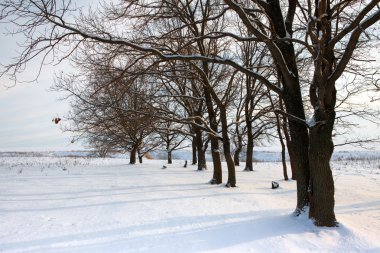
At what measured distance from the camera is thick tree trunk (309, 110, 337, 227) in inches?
257

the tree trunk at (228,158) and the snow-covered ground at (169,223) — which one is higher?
the tree trunk at (228,158)

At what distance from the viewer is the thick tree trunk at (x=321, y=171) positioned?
6533 mm

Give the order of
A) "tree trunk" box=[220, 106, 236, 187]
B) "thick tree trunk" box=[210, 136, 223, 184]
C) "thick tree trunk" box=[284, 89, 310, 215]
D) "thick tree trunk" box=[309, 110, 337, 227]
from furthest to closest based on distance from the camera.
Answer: "thick tree trunk" box=[210, 136, 223, 184], "tree trunk" box=[220, 106, 236, 187], "thick tree trunk" box=[284, 89, 310, 215], "thick tree trunk" box=[309, 110, 337, 227]

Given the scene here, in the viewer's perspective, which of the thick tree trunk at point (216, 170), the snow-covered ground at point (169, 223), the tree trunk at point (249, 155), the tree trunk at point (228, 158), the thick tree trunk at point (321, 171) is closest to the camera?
the snow-covered ground at point (169, 223)

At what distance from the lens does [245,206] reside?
8586 mm

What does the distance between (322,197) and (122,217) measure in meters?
3.93

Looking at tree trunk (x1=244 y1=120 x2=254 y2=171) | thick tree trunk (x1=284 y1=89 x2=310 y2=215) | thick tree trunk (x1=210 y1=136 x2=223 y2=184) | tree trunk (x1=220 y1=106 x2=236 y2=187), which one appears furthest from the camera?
tree trunk (x1=244 y1=120 x2=254 y2=171)

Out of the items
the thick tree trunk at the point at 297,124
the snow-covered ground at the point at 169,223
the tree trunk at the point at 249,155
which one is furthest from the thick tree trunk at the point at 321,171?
the tree trunk at the point at 249,155

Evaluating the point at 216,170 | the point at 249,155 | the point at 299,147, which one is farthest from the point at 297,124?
the point at 249,155

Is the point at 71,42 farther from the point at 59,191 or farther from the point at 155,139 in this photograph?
the point at 155,139

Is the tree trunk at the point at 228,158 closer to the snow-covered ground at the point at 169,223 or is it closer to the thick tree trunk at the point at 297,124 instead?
the snow-covered ground at the point at 169,223

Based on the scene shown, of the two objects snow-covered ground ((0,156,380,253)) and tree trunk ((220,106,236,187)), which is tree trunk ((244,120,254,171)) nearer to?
tree trunk ((220,106,236,187))

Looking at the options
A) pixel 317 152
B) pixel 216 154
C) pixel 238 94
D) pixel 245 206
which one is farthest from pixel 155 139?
pixel 317 152

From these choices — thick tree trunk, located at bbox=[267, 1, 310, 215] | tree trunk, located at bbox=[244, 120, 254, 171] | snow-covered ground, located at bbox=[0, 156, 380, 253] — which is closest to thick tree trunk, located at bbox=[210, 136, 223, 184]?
snow-covered ground, located at bbox=[0, 156, 380, 253]
